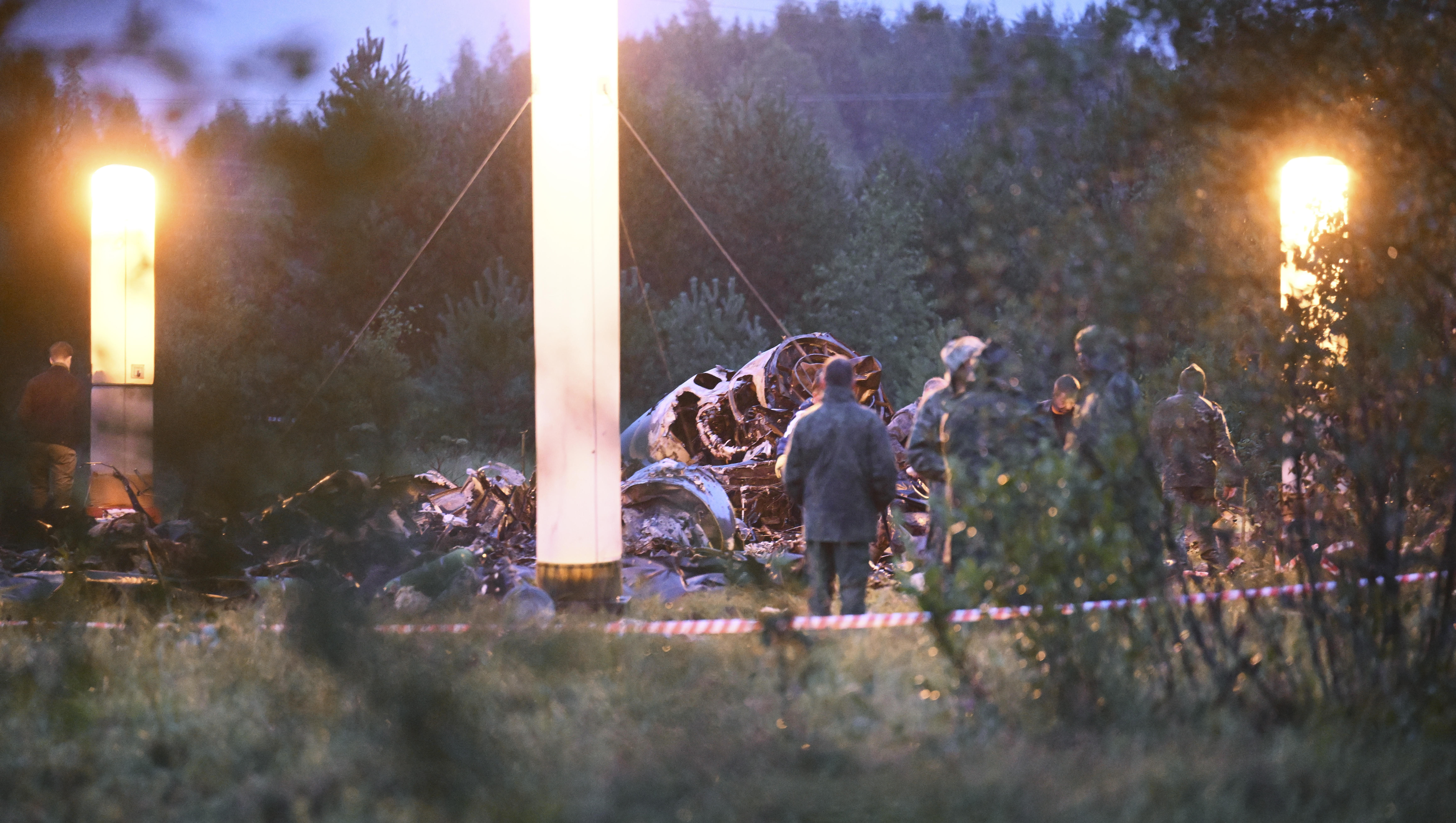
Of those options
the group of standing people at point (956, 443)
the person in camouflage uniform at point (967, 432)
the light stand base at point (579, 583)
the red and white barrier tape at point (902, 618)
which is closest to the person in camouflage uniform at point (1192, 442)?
the group of standing people at point (956, 443)

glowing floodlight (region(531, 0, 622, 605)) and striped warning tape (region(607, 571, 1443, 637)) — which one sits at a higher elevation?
glowing floodlight (region(531, 0, 622, 605))

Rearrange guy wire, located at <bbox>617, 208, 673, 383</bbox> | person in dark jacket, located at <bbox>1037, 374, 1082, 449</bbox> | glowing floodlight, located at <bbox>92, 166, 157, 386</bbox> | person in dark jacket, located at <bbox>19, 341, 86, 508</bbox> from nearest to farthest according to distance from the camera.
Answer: glowing floodlight, located at <bbox>92, 166, 157, 386</bbox> → person in dark jacket, located at <bbox>19, 341, 86, 508</bbox> → person in dark jacket, located at <bbox>1037, 374, 1082, 449</bbox> → guy wire, located at <bbox>617, 208, 673, 383</bbox>

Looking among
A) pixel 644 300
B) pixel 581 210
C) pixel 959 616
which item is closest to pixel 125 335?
pixel 959 616

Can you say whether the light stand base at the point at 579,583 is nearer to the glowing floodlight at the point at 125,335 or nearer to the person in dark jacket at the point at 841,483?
the person in dark jacket at the point at 841,483

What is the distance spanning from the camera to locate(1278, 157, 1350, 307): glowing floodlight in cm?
477

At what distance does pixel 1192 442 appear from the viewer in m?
9.39

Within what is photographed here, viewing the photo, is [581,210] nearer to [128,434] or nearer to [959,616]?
[959,616]

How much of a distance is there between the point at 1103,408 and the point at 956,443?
157cm

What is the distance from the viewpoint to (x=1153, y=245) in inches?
186

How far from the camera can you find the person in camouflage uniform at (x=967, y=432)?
5066mm

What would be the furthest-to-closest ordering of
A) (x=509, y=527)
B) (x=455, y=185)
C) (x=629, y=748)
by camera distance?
(x=455, y=185)
(x=509, y=527)
(x=629, y=748)

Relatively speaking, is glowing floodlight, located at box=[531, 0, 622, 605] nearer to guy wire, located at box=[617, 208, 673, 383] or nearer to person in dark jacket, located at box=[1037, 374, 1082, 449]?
person in dark jacket, located at box=[1037, 374, 1082, 449]

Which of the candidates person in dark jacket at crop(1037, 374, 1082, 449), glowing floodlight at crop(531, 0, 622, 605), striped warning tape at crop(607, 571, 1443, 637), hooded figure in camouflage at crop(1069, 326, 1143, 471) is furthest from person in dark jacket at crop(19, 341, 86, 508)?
glowing floodlight at crop(531, 0, 622, 605)

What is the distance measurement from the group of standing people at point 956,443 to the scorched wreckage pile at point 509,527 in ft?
2.67
